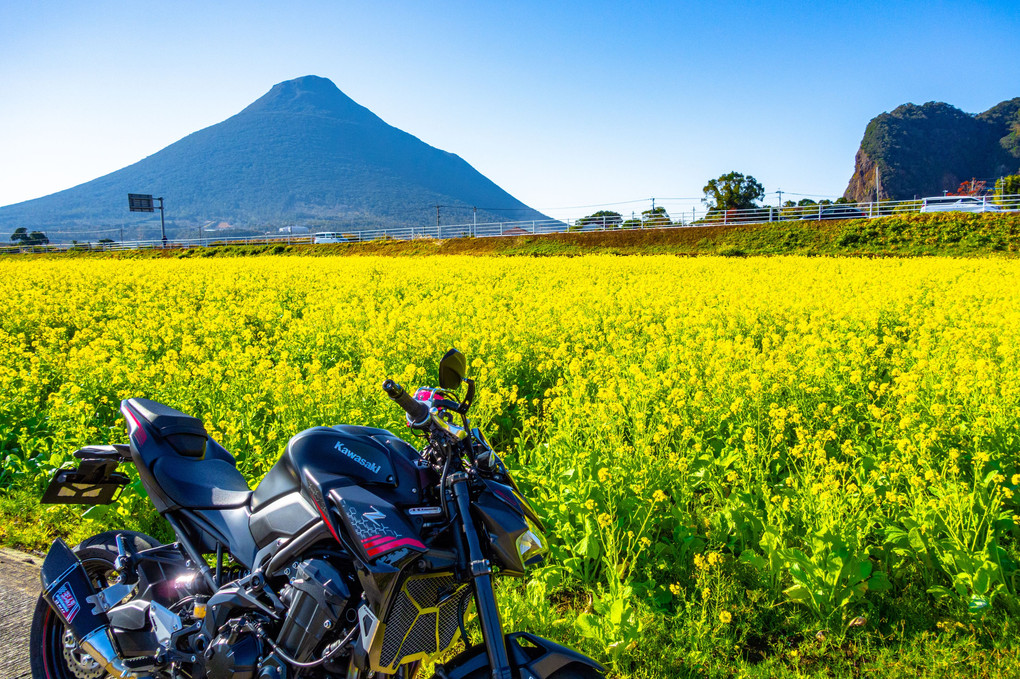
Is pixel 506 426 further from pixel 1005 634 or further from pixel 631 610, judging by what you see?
pixel 1005 634

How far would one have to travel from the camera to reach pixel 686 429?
441cm

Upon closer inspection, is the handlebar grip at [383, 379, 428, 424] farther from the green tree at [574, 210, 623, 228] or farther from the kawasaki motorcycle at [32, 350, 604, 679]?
the green tree at [574, 210, 623, 228]

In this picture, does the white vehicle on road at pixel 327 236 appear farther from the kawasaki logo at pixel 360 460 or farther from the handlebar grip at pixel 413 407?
the handlebar grip at pixel 413 407

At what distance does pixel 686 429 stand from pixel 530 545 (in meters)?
2.66

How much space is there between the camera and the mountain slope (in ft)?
439

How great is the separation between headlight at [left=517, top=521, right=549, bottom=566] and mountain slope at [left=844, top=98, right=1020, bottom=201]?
150045mm

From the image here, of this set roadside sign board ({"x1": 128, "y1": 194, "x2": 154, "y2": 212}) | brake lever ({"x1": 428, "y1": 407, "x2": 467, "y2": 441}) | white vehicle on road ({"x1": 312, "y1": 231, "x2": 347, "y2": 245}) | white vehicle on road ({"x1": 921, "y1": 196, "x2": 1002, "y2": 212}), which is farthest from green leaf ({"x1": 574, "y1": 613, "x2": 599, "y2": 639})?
roadside sign board ({"x1": 128, "y1": 194, "x2": 154, "y2": 212})

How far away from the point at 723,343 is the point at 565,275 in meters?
10.2

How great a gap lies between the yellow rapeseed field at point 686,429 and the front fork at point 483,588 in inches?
49.1

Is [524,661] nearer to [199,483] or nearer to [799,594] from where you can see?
[199,483]

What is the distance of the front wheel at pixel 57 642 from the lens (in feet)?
9.18

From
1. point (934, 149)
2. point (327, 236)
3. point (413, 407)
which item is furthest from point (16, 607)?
point (934, 149)

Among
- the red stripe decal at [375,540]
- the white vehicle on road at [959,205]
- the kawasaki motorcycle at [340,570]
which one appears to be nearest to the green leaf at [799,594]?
the kawasaki motorcycle at [340,570]

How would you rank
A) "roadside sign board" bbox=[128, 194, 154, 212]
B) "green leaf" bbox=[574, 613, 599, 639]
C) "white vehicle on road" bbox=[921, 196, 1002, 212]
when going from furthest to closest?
"roadside sign board" bbox=[128, 194, 154, 212], "white vehicle on road" bbox=[921, 196, 1002, 212], "green leaf" bbox=[574, 613, 599, 639]
